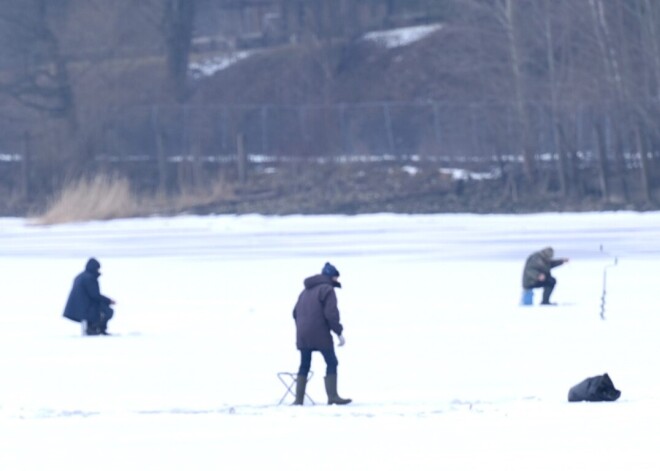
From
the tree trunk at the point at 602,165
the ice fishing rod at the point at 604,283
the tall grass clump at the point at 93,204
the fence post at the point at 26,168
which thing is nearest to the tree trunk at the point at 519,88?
the tree trunk at the point at 602,165

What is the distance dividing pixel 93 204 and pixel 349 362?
2918 centimetres

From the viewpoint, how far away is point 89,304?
18672 millimetres

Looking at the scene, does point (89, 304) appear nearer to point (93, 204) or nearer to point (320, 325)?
point (320, 325)

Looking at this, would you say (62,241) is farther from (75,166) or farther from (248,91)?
(248,91)

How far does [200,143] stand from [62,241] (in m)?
17.0

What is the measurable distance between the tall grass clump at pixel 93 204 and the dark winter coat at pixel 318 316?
101 ft

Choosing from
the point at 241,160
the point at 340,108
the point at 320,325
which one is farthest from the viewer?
the point at 340,108

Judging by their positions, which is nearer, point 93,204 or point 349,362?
point 349,362

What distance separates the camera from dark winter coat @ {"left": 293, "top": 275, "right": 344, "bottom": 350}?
13.5m

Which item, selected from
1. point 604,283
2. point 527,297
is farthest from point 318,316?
point 604,283

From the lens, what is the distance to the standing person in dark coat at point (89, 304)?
60.6 ft

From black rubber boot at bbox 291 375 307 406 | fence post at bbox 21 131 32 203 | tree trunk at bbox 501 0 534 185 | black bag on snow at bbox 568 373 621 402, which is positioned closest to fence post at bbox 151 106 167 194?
fence post at bbox 21 131 32 203

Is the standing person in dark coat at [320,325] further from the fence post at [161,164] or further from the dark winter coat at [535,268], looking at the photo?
the fence post at [161,164]

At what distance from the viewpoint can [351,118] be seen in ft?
178
